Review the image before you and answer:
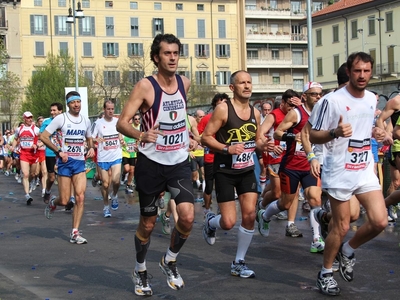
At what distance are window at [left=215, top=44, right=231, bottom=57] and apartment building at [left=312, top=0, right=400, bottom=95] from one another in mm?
13482

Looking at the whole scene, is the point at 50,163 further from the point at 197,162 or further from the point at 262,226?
the point at 262,226

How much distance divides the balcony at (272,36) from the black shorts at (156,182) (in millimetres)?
84669

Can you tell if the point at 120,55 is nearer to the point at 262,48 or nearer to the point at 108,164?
the point at 262,48

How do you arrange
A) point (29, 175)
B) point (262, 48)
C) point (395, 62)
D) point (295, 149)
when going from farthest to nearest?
point (262, 48) < point (395, 62) < point (29, 175) < point (295, 149)

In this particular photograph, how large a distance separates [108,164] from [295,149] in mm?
5431

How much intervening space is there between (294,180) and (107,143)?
536 centimetres

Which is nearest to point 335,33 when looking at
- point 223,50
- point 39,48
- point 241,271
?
point 223,50

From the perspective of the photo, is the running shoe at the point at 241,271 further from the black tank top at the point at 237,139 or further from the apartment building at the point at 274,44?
the apartment building at the point at 274,44

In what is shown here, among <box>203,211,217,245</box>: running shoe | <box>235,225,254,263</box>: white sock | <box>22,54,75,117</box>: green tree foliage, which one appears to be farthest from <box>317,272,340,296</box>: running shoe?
<box>22,54,75,117</box>: green tree foliage

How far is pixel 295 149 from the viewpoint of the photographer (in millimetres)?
9109

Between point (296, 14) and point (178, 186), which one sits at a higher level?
point (296, 14)

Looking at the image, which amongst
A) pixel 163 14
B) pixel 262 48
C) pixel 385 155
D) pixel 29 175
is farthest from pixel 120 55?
pixel 385 155

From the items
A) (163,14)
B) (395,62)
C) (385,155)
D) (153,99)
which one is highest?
(163,14)

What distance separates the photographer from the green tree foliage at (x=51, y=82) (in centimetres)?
7181
